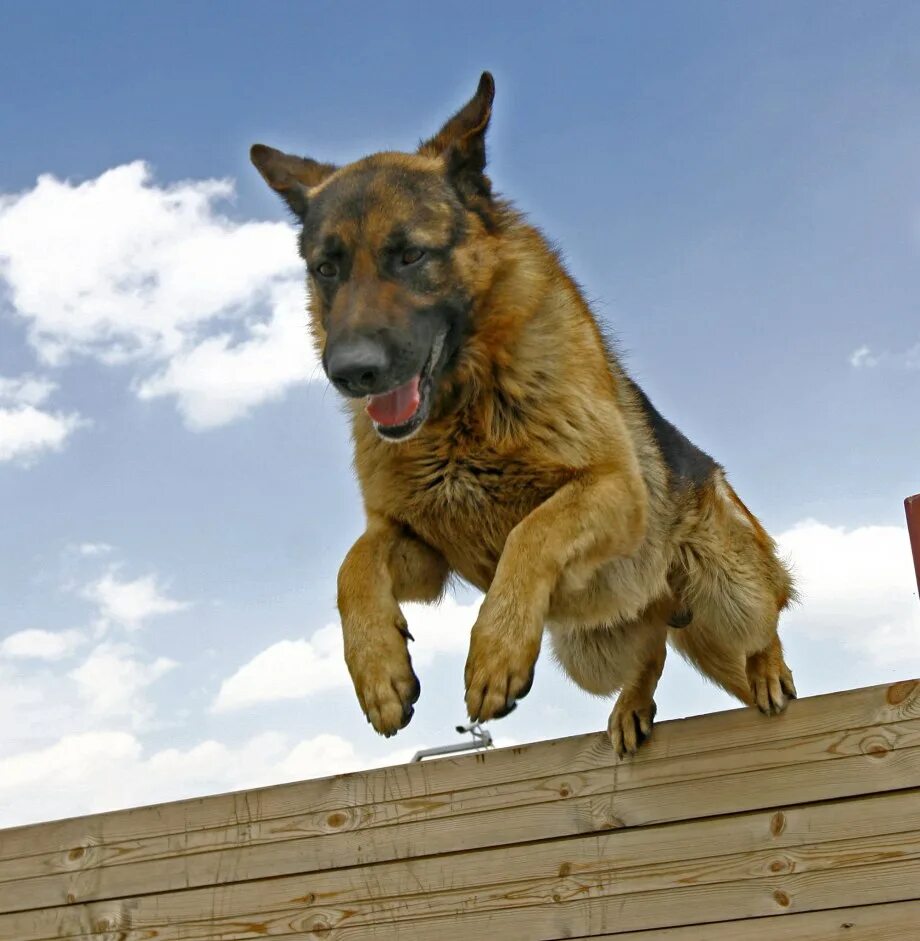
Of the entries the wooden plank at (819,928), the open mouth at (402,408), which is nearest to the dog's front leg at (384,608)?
the open mouth at (402,408)

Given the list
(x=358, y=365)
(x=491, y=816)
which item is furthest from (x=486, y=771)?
(x=358, y=365)

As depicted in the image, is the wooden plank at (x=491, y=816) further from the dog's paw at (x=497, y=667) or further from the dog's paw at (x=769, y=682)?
the dog's paw at (x=497, y=667)

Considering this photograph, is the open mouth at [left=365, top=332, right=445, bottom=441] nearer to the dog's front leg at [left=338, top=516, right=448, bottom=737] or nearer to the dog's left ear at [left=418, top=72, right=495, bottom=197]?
the dog's front leg at [left=338, top=516, right=448, bottom=737]

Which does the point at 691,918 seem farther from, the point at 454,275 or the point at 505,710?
the point at 454,275

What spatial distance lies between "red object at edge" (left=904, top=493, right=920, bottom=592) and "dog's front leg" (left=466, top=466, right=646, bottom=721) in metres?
0.85

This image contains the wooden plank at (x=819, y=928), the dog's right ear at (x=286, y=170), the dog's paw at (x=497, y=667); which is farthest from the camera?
the dog's right ear at (x=286, y=170)

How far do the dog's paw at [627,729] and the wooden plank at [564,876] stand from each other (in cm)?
27

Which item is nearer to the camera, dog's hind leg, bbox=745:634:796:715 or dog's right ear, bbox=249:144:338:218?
dog's hind leg, bbox=745:634:796:715

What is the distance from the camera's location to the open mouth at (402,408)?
11.4ft

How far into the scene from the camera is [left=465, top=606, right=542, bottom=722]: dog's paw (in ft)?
10.4

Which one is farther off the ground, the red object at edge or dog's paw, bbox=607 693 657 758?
the red object at edge

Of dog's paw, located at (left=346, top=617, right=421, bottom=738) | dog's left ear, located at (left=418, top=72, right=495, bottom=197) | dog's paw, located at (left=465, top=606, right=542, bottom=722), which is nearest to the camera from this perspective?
dog's paw, located at (left=465, top=606, right=542, bottom=722)

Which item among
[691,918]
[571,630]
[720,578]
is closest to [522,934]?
[691,918]

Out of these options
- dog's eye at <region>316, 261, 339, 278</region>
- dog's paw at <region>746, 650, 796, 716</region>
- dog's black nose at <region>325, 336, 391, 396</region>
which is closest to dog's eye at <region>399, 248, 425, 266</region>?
dog's eye at <region>316, 261, 339, 278</region>
